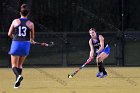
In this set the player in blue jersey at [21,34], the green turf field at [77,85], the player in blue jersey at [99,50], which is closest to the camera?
the player in blue jersey at [21,34]

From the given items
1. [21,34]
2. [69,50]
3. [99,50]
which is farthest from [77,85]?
[69,50]

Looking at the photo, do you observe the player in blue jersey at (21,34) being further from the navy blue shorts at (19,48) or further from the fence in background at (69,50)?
the fence in background at (69,50)

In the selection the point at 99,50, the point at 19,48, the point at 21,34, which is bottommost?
the point at 99,50

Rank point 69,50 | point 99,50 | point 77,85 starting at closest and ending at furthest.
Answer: point 77,85 → point 99,50 → point 69,50

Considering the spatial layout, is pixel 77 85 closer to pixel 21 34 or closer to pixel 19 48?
pixel 19 48

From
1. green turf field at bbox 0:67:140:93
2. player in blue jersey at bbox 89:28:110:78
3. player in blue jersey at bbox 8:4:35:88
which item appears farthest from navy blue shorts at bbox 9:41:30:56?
player in blue jersey at bbox 89:28:110:78

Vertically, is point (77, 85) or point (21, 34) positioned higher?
point (21, 34)

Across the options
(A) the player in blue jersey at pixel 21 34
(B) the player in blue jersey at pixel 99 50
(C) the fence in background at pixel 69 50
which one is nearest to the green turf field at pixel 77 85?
(B) the player in blue jersey at pixel 99 50

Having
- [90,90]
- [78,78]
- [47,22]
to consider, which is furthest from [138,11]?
[90,90]

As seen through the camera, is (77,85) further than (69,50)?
No

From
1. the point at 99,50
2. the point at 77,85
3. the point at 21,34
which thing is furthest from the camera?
the point at 99,50

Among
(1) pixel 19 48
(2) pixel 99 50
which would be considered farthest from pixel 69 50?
(1) pixel 19 48

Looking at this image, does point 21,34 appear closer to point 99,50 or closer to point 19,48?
point 19,48

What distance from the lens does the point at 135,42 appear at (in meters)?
18.2
